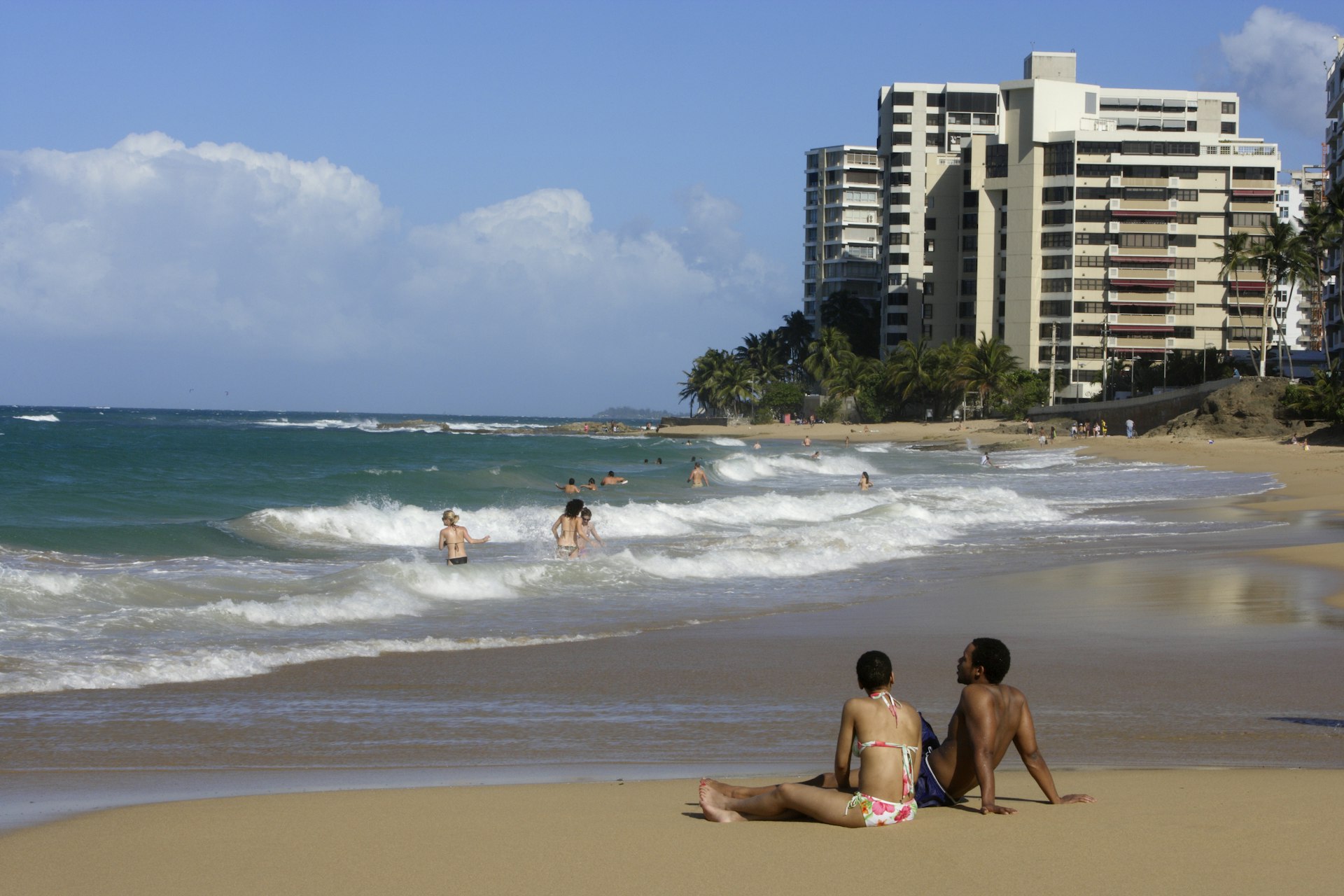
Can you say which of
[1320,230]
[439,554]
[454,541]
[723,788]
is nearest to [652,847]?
[723,788]

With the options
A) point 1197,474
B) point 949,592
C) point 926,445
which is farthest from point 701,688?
point 926,445

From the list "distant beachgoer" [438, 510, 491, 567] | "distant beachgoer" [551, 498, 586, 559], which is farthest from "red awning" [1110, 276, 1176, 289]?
"distant beachgoer" [438, 510, 491, 567]

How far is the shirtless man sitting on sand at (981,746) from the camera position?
5.71m

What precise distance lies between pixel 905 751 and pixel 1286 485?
3334 cm

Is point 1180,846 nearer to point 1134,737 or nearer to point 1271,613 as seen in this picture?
point 1134,737

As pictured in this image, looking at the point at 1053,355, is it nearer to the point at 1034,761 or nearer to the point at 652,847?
the point at 1034,761

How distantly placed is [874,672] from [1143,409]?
74126mm

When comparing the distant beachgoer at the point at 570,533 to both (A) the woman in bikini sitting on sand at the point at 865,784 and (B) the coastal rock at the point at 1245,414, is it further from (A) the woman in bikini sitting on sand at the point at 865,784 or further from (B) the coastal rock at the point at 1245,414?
(B) the coastal rock at the point at 1245,414

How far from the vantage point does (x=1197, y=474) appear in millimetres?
42125

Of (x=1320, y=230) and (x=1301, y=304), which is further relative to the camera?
(x=1301, y=304)

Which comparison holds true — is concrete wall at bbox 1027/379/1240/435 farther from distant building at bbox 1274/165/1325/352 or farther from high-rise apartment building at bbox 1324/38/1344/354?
distant building at bbox 1274/165/1325/352

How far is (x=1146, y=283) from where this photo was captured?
96250 mm

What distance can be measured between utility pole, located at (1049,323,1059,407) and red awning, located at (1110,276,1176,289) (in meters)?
5.46

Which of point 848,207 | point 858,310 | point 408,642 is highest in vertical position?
point 848,207
